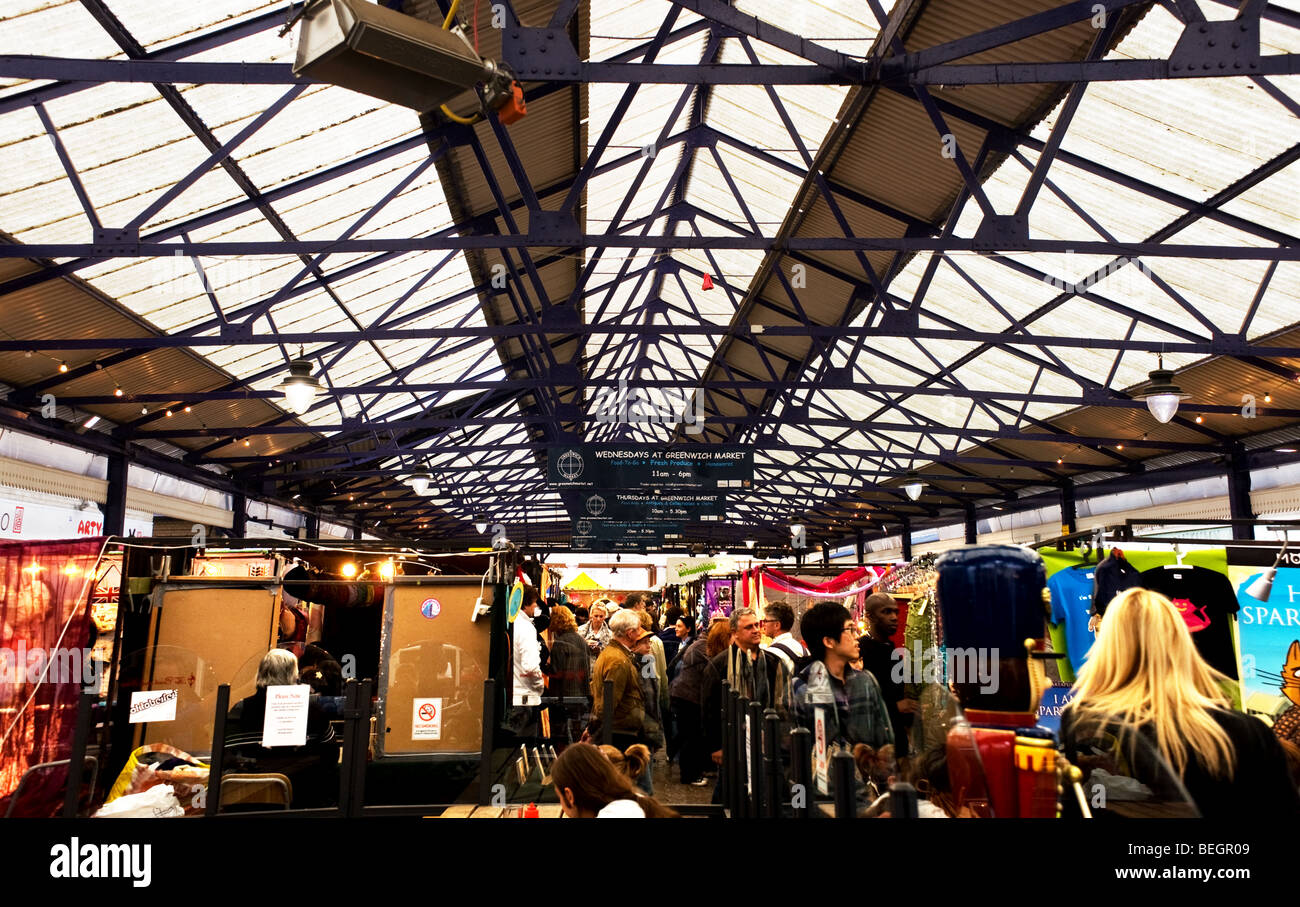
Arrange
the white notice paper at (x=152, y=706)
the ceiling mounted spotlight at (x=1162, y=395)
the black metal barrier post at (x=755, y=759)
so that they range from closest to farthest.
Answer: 1. the black metal barrier post at (x=755, y=759)
2. the white notice paper at (x=152, y=706)
3. the ceiling mounted spotlight at (x=1162, y=395)

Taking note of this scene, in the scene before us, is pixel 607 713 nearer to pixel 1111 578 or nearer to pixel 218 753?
pixel 218 753

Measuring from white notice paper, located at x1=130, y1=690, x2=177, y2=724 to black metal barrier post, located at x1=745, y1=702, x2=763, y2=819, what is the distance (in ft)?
13.6

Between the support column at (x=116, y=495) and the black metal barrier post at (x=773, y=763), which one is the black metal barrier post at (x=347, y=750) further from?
the support column at (x=116, y=495)

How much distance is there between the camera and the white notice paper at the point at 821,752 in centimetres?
367

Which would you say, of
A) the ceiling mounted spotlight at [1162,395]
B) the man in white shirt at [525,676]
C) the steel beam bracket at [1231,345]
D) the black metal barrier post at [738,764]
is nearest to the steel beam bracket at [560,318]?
the man in white shirt at [525,676]

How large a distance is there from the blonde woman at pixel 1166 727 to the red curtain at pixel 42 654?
681 centimetres

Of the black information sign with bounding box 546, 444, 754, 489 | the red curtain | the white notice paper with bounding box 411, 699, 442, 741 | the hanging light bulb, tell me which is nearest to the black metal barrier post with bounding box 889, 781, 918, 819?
the white notice paper with bounding box 411, 699, 442, 741

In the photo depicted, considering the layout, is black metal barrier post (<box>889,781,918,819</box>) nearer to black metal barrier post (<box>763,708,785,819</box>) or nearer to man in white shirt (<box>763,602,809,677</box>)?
black metal barrier post (<box>763,708,785,819</box>)

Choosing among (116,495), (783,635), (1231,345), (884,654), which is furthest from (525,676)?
(116,495)

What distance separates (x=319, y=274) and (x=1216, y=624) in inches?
366

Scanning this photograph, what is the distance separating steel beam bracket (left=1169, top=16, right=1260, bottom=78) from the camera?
499 cm
